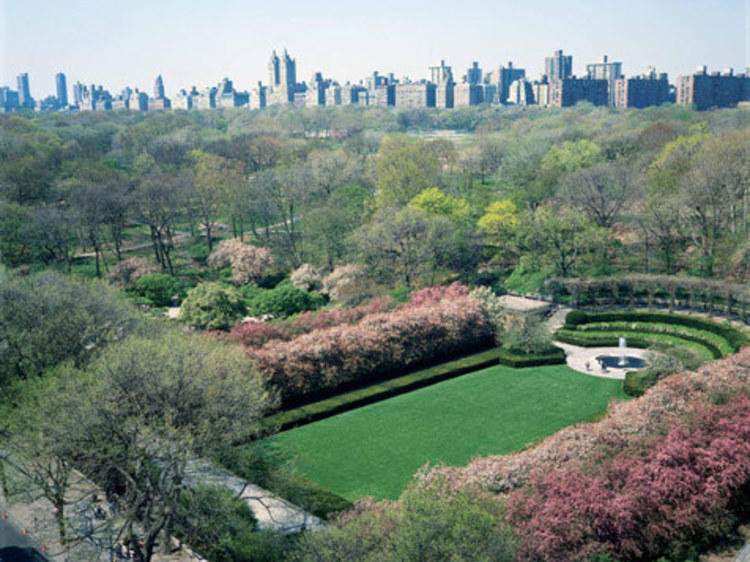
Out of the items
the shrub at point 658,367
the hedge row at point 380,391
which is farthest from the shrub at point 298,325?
the shrub at point 658,367

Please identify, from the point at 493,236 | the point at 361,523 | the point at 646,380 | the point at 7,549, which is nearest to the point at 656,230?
the point at 493,236

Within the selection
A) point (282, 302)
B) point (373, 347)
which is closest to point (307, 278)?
point (282, 302)

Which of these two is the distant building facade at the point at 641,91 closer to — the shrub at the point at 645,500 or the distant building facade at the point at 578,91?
the distant building facade at the point at 578,91

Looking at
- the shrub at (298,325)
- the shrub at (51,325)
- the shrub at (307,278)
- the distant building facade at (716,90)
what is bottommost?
the shrub at (307,278)

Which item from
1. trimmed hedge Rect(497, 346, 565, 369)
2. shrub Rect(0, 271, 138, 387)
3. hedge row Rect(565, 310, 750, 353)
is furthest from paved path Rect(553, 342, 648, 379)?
shrub Rect(0, 271, 138, 387)

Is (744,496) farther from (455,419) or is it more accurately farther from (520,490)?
(455,419)
